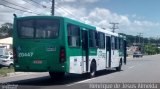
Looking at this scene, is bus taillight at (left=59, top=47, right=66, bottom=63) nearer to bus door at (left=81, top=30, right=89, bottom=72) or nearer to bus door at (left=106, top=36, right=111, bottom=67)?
bus door at (left=81, top=30, right=89, bottom=72)

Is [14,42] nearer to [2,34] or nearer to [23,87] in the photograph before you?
[23,87]

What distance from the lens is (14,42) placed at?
17219mm

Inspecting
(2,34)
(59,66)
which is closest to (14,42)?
(59,66)

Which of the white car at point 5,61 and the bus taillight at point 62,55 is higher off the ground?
the bus taillight at point 62,55

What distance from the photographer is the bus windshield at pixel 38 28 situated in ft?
54.3

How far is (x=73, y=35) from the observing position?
17516 mm

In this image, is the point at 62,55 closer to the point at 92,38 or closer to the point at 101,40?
the point at 92,38

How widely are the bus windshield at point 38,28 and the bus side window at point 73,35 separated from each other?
0.72 m

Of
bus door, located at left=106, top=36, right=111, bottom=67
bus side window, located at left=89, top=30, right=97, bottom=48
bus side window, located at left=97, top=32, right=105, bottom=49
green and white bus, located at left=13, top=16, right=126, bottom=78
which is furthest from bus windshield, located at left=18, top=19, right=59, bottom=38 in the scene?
bus door, located at left=106, top=36, right=111, bottom=67

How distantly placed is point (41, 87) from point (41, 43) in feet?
7.62

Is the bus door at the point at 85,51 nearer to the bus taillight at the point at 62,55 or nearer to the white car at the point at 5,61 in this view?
the bus taillight at the point at 62,55

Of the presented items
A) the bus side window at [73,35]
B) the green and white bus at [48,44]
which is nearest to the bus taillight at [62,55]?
the green and white bus at [48,44]

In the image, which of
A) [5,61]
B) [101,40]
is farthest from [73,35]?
[5,61]

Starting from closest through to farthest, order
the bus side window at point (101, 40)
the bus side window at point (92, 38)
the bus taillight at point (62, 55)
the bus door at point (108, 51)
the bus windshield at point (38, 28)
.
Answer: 1. the bus taillight at point (62, 55)
2. the bus windshield at point (38, 28)
3. the bus side window at point (92, 38)
4. the bus side window at point (101, 40)
5. the bus door at point (108, 51)
